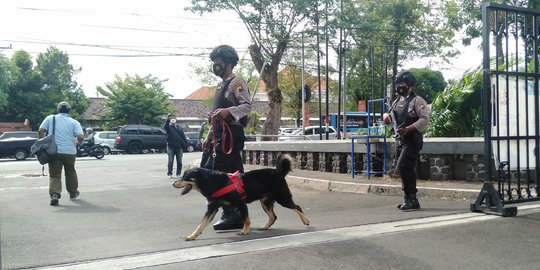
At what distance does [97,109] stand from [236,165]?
4836 cm

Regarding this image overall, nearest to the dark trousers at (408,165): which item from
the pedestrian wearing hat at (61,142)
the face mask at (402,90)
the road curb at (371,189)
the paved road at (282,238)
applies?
the paved road at (282,238)

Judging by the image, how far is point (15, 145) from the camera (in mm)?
26078

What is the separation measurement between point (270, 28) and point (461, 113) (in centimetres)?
1505

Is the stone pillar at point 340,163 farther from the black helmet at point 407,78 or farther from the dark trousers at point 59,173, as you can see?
the dark trousers at point 59,173

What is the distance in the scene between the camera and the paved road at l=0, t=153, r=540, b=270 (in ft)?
13.5

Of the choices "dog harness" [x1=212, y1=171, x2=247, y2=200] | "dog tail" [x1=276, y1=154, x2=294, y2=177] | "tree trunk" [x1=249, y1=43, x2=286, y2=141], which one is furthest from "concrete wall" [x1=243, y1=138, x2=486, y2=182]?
"tree trunk" [x1=249, y1=43, x2=286, y2=141]

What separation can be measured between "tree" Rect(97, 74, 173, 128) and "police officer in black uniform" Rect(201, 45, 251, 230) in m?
39.7

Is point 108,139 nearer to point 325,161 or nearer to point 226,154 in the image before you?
point 325,161

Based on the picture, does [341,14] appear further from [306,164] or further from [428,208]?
[428,208]

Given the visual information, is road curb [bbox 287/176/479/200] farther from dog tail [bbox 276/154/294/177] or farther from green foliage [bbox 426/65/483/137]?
dog tail [bbox 276/154/294/177]

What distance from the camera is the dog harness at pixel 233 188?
5020 mm

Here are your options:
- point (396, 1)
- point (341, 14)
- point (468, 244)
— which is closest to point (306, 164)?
point (468, 244)

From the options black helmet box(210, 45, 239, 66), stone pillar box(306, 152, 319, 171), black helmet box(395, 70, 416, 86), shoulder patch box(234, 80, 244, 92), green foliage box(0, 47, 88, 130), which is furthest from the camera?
green foliage box(0, 47, 88, 130)

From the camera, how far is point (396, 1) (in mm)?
32656
